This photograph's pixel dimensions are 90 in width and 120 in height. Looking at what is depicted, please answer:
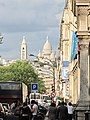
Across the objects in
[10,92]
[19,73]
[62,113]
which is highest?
[19,73]

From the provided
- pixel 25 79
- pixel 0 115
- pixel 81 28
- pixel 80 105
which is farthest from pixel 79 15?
pixel 25 79

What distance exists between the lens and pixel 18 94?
55750 mm

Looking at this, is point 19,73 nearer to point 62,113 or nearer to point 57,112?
point 57,112

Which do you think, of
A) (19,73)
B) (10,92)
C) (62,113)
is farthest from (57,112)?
(19,73)

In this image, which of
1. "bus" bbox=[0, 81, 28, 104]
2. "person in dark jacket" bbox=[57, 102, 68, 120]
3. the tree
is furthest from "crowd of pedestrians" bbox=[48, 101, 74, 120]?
the tree

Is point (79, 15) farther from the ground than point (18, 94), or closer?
farther from the ground

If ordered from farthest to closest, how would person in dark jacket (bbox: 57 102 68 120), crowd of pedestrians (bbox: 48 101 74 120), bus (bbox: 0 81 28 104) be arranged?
bus (bbox: 0 81 28 104)
person in dark jacket (bbox: 57 102 68 120)
crowd of pedestrians (bbox: 48 101 74 120)

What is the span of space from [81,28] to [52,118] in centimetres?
512

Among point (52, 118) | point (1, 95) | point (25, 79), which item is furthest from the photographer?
point (25, 79)

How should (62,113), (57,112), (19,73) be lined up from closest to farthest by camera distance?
(62,113) → (57,112) → (19,73)

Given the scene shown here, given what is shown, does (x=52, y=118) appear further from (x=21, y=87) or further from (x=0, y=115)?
(x=21, y=87)

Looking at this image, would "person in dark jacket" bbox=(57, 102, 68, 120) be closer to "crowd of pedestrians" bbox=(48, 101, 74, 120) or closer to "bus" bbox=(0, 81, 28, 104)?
"crowd of pedestrians" bbox=(48, 101, 74, 120)

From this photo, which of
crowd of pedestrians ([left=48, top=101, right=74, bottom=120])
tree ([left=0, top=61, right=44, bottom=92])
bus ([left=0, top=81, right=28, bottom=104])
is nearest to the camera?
crowd of pedestrians ([left=48, top=101, right=74, bottom=120])

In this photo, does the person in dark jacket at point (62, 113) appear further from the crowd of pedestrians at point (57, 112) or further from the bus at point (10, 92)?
the bus at point (10, 92)
